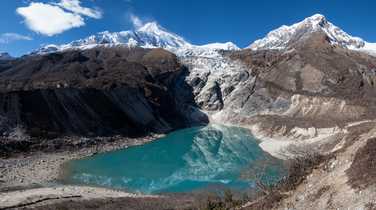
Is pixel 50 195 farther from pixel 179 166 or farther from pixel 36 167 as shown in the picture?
pixel 179 166

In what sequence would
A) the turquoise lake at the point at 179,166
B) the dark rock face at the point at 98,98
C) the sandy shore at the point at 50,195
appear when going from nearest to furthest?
the sandy shore at the point at 50,195 → the turquoise lake at the point at 179,166 → the dark rock face at the point at 98,98

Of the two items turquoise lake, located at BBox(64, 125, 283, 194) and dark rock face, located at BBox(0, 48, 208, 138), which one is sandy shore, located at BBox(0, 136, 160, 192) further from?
dark rock face, located at BBox(0, 48, 208, 138)

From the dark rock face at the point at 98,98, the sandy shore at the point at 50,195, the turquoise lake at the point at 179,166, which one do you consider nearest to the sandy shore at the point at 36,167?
the turquoise lake at the point at 179,166

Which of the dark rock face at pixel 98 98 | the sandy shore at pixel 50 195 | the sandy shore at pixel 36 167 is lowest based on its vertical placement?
the sandy shore at pixel 50 195

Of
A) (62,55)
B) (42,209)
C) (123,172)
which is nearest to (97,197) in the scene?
(42,209)

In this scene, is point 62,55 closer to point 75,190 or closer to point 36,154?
point 36,154

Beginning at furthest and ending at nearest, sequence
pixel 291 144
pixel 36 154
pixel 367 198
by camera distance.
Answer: pixel 291 144 → pixel 36 154 → pixel 367 198

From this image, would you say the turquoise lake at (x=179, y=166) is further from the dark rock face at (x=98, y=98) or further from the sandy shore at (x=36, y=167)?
the dark rock face at (x=98, y=98)
